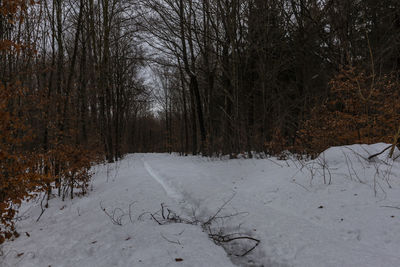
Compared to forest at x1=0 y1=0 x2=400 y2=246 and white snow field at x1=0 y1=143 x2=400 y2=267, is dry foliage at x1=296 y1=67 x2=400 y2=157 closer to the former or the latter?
forest at x1=0 y1=0 x2=400 y2=246

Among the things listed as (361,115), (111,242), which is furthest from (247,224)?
(361,115)

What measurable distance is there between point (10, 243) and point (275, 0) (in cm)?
1088

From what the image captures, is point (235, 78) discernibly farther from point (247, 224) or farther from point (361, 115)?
point (247, 224)

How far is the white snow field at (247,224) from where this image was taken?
7.66 ft

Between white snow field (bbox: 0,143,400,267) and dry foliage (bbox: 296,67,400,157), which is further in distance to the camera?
dry foliage (bbox: 296,67,400,157)

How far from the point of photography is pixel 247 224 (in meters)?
3.17

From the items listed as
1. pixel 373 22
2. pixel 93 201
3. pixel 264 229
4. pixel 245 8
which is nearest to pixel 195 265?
pixel 264 229

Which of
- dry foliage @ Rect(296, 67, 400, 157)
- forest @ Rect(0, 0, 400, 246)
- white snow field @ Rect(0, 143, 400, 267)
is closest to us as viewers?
white snow field @ Rect(0, 143, 400, 267)

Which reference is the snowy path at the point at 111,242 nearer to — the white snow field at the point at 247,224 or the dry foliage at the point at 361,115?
the white snow field at the point at 247,224

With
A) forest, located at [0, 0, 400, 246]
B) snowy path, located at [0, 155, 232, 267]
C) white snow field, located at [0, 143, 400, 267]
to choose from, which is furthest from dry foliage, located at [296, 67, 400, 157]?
snowy path, located at [0, 155, 232, 267]

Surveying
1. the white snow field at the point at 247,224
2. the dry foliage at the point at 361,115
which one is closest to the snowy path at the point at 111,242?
the white snow field at the point at 247,224

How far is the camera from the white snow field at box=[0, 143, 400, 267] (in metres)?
2.33

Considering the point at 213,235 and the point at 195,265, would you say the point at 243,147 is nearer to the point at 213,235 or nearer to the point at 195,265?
the point at 213,235

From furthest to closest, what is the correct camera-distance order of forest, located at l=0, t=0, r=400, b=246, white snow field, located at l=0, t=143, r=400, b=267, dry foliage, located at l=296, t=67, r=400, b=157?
dry foliage, located at l=296, t=67, r=400, b=157 < forest, located at l=0, t=0, r=400, b=246 < white snow field, located at l=0, t=143, r=400, b=267
